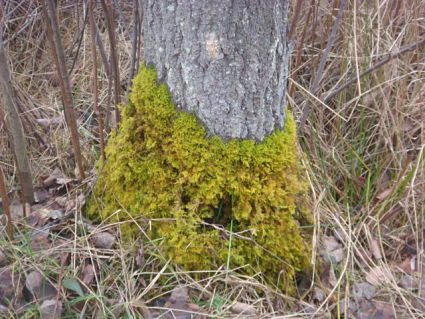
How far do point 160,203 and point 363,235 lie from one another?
2.98ft

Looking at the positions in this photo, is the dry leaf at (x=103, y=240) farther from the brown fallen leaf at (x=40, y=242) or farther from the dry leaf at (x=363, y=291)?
the dry leaf at (x=363, y=291)

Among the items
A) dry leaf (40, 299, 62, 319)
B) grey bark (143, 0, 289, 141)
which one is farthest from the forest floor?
grey bark (143, 0, 289, 141)

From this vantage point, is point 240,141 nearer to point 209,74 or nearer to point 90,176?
point 209,74

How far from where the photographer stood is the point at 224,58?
Result: 1594 mm

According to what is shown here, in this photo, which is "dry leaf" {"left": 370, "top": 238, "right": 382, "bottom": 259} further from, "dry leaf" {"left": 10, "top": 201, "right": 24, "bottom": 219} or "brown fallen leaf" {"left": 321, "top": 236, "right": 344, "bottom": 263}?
"dry leaf" {"left": 10, "top": 201, "right": 24, "bottom": 219}

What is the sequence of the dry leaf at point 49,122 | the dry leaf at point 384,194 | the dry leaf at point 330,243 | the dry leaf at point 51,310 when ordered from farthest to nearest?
the dry leaf at point 49,122, the dry leaf at point 384,194, the dry leaf at point 330,243, the dry leaf at point 51,310

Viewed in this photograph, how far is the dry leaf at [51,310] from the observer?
1495 mm

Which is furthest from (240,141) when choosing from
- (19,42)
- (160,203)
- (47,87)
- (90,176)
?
(19,42)

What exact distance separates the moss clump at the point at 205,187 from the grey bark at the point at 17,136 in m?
0.40

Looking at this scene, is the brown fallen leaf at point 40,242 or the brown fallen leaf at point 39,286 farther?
the brown fallen leaf at point 40,242

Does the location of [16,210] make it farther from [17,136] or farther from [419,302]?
[419,302]

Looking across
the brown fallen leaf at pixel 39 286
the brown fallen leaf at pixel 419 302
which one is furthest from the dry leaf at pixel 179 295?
the brown fallen leaf at pixel 419 302

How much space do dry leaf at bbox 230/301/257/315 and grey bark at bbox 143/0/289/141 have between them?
0.60 metres

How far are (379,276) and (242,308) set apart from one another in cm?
59
